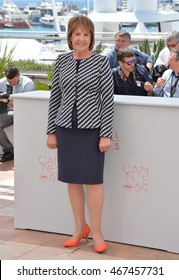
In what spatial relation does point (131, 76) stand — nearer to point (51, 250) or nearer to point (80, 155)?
point (80, 155)

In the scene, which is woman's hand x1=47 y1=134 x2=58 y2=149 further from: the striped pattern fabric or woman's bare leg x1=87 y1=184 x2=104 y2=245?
woman's bare leg x1=87 y1=184 x2=104 y2=245

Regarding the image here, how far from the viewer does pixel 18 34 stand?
16.2m

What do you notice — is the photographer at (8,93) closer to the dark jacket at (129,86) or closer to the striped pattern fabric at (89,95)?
the dark jacket at (129,86)

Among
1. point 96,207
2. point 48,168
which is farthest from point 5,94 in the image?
point 96,207

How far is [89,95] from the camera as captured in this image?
5.23 m

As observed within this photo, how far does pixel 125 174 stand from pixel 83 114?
623mm

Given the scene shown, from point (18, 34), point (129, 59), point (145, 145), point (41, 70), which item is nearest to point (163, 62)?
point (129, 59)

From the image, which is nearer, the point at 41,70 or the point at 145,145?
the point at 145,145

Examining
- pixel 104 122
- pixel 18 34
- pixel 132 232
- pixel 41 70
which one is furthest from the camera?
pixel 18 34

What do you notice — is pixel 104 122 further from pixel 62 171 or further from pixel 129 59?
pixel 129 59

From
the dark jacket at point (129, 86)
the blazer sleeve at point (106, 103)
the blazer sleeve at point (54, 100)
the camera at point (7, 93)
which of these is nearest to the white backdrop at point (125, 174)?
the blazer sleeve at point (106, 103)

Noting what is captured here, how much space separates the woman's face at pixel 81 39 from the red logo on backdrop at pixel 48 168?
3.19 ft

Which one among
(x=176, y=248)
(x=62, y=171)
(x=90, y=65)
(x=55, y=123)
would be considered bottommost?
(x=176, y=248)

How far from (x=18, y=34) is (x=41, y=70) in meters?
3.79
